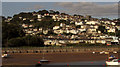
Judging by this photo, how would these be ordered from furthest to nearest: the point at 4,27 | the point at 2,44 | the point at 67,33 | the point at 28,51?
the point at 67,33
the point at 4,27
the point at 2,44
the point at 28,51

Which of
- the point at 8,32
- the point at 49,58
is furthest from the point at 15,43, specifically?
the point at 49,58

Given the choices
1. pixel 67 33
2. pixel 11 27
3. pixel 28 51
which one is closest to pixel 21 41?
pixel 28 51

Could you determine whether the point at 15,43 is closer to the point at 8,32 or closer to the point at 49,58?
the point at 8,32

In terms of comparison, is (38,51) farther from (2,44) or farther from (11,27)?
(11,27)

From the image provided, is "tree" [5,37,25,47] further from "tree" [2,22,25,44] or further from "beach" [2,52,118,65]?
"beach" [2,52,118,65]

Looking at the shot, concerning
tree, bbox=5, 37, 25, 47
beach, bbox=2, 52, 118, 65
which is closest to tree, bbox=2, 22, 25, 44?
tree, bbox=5, 37, 25, 47

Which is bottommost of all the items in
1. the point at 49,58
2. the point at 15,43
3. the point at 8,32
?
the point at 49,58

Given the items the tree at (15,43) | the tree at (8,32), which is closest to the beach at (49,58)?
the tree at (15,43)

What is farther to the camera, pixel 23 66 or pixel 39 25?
pixel 39 25

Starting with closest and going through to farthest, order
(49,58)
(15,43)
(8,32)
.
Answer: (49,58) → (15,43) → (8,32)

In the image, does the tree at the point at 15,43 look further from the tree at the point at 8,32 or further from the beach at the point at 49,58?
the beach at the point at 49,58

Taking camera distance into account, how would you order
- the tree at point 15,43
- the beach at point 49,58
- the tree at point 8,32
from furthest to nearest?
the tree at point 8,32 → the tree at point 15,43 → the beach at point 49,58
